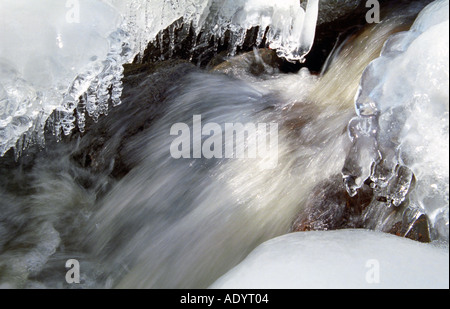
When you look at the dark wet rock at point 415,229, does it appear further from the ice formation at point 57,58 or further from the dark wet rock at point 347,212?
the ice formation at point 57,58

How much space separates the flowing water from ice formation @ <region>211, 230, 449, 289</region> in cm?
35

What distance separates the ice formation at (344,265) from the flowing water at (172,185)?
0.35m

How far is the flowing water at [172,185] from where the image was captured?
2512mm

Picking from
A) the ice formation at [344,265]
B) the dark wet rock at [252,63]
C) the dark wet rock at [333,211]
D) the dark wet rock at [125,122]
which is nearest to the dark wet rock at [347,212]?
the dark wet rock at [333,211]

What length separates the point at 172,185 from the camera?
9.37 ft

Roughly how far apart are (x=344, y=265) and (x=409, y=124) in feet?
2.15

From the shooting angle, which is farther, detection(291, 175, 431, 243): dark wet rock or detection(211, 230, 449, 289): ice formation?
detection(291, 175, 431, 243): dark wet rock

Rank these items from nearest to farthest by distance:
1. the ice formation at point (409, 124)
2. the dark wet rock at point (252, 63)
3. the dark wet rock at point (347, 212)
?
the ice formation at point (409, 124)
the dark wet rock at point (347, 212)
the dark wet rock at point (252, 63)

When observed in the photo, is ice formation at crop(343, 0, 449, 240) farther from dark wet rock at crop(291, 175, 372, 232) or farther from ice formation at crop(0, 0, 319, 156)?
ice formation at crop(0, 0, 319, 156)

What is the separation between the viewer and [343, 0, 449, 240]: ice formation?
1884 mm

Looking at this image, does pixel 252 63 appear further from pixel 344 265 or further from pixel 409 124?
pixel 344 265

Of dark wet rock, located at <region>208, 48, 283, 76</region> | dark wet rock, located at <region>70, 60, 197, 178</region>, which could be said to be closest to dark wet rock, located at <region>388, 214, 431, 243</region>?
dark wet rock, located at <region>70, 60, 197, 178</region>

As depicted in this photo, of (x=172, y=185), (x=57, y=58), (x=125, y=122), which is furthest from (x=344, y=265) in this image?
(x=125, y=122)

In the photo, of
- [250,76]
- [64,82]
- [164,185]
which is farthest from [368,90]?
[250,76]
